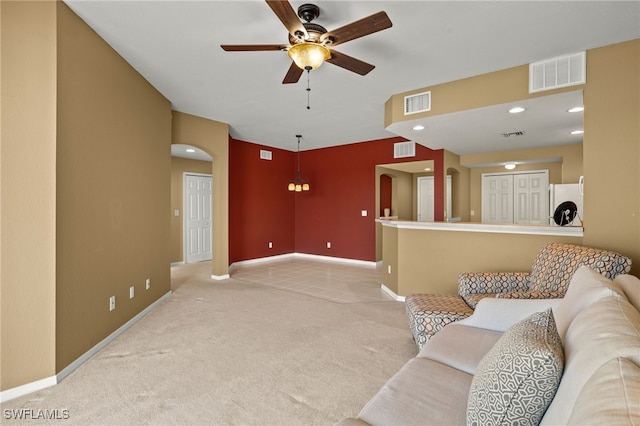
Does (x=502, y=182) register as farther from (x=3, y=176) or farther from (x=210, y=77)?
(x=3, y=176)

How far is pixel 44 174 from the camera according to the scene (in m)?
2.34

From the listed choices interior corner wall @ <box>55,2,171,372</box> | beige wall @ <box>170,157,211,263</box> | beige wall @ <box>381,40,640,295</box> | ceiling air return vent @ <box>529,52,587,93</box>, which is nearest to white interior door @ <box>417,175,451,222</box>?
beige wall @ <box>381,40,640,295</box>

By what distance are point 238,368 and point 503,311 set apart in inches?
79.7

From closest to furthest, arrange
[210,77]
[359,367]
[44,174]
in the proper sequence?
1. [44,174]
2. [359,367]
3. [210,77]

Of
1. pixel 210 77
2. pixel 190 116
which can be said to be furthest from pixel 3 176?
pixel 190 116

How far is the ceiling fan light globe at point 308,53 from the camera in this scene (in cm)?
231

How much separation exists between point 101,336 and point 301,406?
209 centimetres

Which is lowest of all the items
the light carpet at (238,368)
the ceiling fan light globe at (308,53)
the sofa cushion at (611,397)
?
the light carpet at (238,368)

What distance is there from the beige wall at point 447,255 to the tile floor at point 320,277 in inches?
20.1

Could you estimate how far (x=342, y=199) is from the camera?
7.83 meters

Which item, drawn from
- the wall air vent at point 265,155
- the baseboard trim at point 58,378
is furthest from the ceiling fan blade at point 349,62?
the wall air vent at point 265,155

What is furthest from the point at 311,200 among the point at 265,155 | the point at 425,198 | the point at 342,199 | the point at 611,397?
the point at 611,397

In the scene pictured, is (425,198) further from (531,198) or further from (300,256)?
(300,256)

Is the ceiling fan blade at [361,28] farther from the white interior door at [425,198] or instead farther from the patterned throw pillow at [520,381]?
the white interior door at [425,198]
